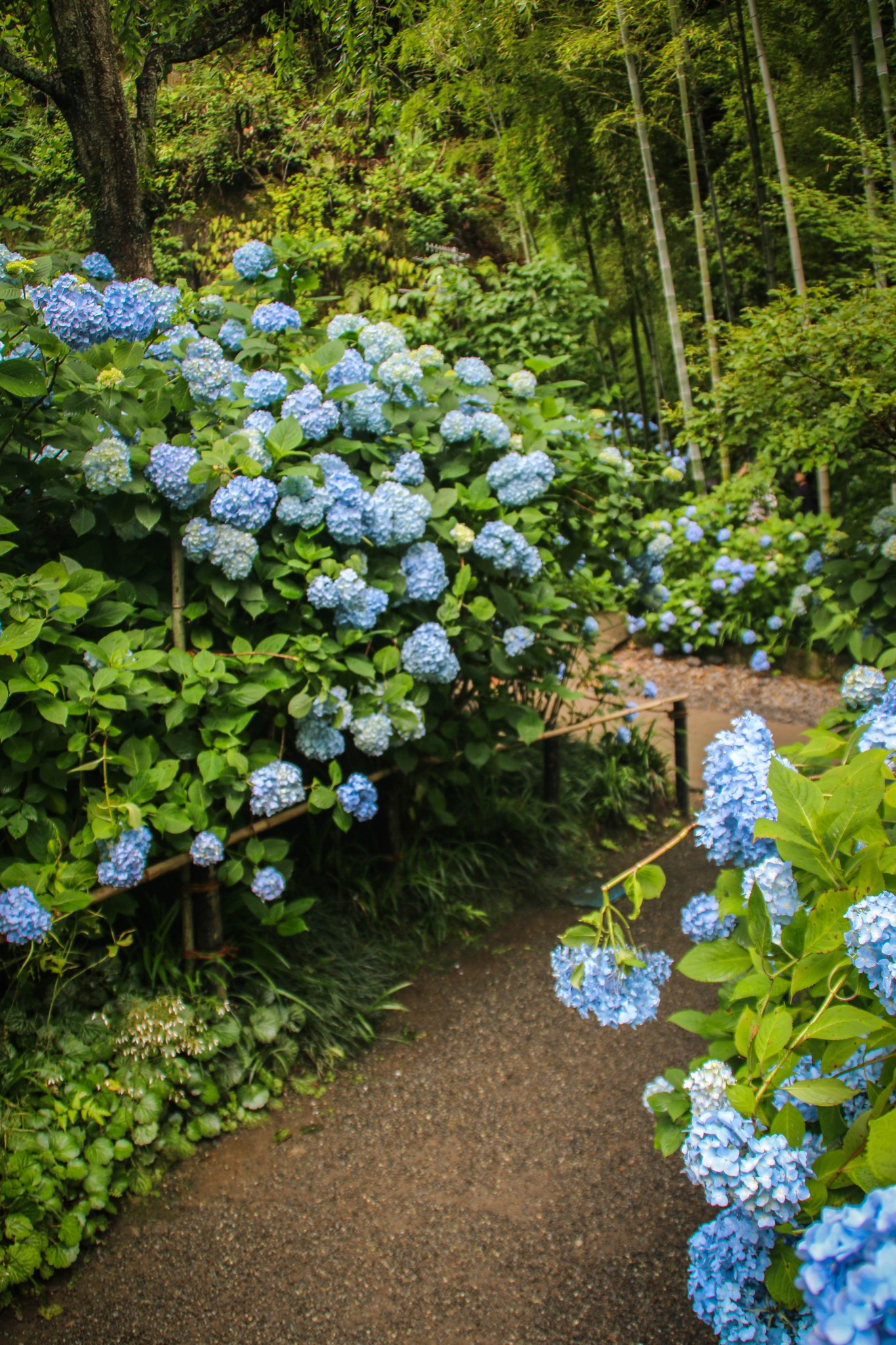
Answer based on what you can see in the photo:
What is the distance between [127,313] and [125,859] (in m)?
0.95

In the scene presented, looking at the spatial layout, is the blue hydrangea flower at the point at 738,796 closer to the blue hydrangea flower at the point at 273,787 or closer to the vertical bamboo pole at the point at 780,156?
the blue hydrangea flower at the point at 273,787

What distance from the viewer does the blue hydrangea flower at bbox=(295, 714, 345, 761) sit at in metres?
1.70

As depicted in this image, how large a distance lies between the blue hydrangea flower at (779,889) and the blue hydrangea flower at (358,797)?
94cm

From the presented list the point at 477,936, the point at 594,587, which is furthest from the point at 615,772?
the point at 477,936

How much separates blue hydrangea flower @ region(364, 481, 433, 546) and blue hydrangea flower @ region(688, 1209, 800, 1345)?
1.28 m

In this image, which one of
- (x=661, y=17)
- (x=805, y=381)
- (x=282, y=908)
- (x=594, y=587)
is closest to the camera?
(x=282, y=908)

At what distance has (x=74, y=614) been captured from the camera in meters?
1.39

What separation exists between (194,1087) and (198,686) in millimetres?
704

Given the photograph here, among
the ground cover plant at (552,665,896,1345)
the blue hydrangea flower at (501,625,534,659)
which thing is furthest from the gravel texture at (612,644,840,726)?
the ground cover plant at (552,665,896,1345)

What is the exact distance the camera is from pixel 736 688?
4184mm

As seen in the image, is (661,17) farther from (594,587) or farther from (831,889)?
(831,889)

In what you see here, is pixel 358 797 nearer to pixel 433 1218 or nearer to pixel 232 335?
pixel 433 1218

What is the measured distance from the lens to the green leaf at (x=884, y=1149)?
53 cm

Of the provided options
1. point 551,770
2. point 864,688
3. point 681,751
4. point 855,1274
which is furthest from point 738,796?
point 681,751
